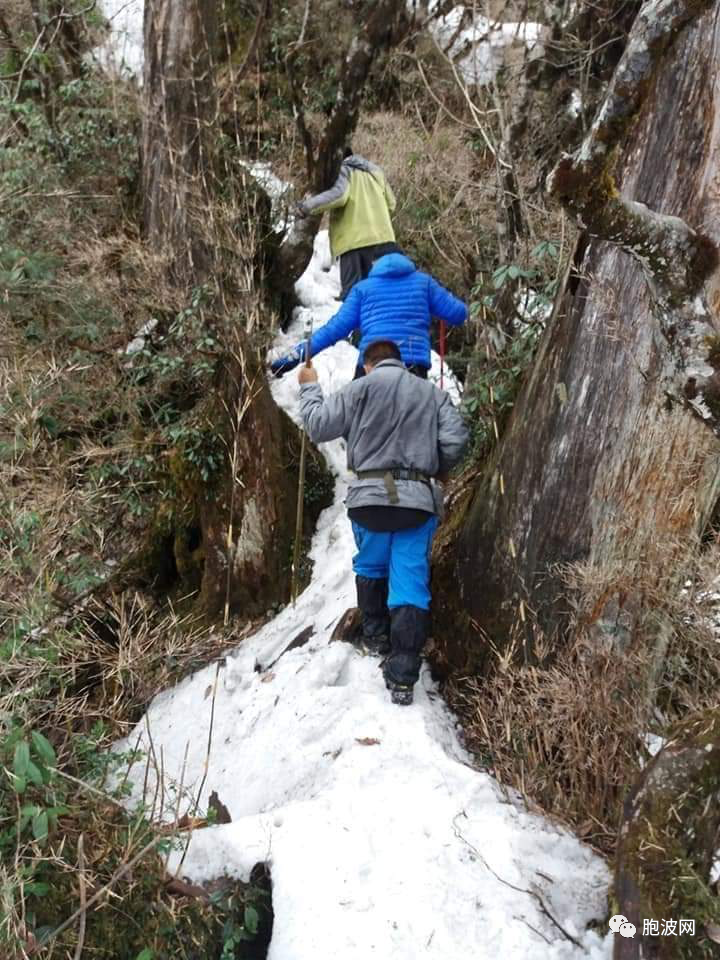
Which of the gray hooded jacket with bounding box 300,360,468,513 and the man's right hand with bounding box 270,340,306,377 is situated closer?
the gray hooded jacket with bounding box 300,360,468,513

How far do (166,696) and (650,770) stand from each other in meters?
3.77

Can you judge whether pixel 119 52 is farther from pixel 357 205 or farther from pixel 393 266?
pixel 393 266

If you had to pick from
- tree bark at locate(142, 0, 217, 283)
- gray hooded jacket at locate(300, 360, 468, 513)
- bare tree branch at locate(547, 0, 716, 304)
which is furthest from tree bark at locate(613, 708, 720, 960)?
tree bark at locate(142, 0, 217, 283)

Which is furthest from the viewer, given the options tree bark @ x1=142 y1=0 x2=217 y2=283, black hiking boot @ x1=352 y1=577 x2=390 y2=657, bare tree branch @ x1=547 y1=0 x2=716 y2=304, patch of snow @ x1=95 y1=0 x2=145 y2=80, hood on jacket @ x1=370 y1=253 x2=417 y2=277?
patch of snow @ x1=95 y1=0 x2=145 y2=80

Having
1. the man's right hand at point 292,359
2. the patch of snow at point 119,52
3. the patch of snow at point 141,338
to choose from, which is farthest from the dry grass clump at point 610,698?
the patch of snow at point 119,52

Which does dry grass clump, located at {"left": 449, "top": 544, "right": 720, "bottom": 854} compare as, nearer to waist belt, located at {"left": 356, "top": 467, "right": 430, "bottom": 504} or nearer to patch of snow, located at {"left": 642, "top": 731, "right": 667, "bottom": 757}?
patch of snow, located at {"left": 642, "top": 731, "right": 667, "bottom": 757}

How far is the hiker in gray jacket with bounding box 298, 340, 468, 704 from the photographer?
4051 millimetres

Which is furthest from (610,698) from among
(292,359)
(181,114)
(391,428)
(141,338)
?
(181,114)

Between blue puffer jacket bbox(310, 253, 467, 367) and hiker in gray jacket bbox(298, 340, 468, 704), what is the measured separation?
2.77 ft

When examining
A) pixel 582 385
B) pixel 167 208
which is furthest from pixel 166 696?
pixel 167 208

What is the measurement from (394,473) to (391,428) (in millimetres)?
261

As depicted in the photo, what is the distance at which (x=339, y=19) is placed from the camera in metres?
10.9

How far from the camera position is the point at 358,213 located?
6.46m

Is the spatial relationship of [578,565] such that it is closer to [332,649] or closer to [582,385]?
[582,385]
